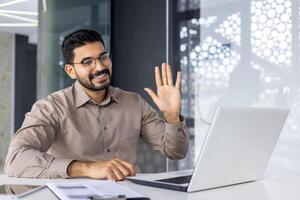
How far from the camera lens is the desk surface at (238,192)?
124 cm

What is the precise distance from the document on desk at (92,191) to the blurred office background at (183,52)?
2256 millimetres

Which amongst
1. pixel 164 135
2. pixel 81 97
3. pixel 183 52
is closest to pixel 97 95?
pixel 81 97

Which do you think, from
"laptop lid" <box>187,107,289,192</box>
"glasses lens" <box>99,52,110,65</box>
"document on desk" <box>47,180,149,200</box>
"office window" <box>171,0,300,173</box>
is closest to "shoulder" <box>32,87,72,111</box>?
"glasses lens" <box>99,52,110,65</box>

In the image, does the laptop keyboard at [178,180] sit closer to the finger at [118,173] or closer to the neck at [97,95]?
the finger at [118,173]

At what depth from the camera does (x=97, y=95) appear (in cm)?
221

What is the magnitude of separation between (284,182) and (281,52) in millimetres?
1930

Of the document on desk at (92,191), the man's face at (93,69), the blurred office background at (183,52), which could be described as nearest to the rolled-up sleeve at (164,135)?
the man's face at (93,69)

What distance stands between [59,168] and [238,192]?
0.65 meters

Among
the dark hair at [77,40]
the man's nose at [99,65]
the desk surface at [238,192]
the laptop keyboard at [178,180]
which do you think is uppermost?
the dark hair at [77,40]

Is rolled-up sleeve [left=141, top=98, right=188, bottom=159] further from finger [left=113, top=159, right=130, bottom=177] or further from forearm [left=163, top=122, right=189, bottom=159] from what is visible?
finger [left=113, top=159, right=130, bottom=177]

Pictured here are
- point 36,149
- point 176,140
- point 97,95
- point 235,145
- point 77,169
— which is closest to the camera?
point 235,145

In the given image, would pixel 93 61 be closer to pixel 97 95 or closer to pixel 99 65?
pixel 99 65

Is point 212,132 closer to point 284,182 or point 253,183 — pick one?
point 253,183

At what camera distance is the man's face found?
2.10 m
